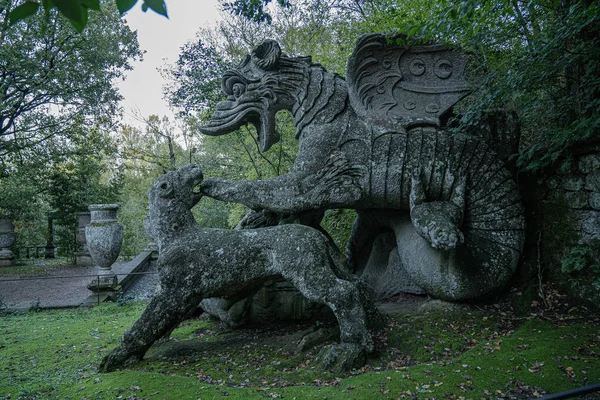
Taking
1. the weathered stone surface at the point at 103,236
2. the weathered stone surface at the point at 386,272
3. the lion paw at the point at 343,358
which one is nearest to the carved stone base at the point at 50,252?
the weathered stone surface at the point at 103,236

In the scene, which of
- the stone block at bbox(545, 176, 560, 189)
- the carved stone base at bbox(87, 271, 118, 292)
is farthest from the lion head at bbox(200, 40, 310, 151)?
the carved stone base at bbox(87, 271, 118, 292)

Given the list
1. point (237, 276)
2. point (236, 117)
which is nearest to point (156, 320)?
point (237, 276)

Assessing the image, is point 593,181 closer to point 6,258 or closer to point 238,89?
point 238,89

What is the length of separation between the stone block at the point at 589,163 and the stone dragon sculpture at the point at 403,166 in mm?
600

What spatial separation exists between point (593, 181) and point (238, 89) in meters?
3.44

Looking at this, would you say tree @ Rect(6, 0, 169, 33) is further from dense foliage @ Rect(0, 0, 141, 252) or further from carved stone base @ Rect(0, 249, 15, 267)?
carved stone base @ Rect(0, 249, 15, 267)

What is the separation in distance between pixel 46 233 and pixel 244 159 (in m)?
10.2

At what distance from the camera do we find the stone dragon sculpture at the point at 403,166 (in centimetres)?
396

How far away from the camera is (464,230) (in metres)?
4.09

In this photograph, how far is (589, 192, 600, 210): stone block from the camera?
381 centimetres

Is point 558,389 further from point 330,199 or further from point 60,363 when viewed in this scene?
point 60,363

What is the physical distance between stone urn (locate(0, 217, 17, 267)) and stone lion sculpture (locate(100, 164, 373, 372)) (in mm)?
14444

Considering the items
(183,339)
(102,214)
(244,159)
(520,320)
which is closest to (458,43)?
(520,320)

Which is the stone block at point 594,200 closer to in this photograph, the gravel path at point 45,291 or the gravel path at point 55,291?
the gravel path at point 55,291
